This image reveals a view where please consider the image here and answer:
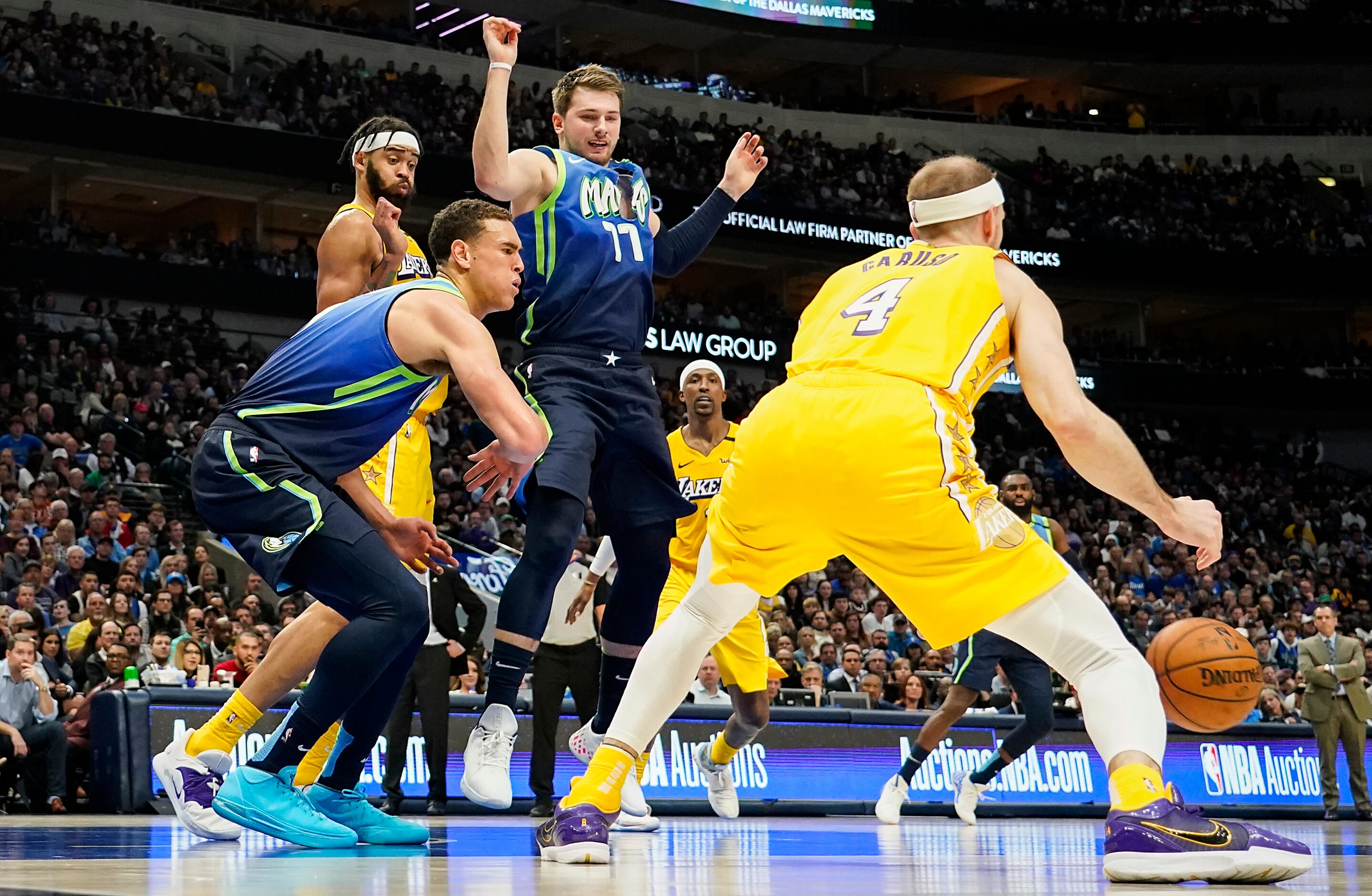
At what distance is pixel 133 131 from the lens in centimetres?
2478

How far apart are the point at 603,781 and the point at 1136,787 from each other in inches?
56.4

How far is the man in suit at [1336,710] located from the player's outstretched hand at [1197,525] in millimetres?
11825

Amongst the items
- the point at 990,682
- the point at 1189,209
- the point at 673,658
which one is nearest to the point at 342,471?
the point at 673,658

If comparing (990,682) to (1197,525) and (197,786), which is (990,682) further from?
(1197,525)

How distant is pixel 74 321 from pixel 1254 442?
26.8 metres

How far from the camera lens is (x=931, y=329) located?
3.90 meters

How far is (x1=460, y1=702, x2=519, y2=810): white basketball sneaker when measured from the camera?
15.3 feet

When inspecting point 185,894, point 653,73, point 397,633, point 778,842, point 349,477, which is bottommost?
point 778,842

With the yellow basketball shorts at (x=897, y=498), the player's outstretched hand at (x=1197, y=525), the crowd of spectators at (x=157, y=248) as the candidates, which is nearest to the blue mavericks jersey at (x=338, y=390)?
the yellow basketball shorts at (x=897, y=498)

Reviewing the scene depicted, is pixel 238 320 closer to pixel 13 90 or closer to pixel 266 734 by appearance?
pixel 13 90

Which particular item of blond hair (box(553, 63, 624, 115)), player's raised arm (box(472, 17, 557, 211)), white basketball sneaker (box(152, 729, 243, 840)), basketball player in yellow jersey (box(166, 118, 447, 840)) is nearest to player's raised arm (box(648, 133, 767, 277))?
blond hair (box(553, 63, 624, 115))

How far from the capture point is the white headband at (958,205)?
14.0 feet

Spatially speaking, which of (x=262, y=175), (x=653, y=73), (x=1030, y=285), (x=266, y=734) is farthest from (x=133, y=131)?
(x=1030, y=285)

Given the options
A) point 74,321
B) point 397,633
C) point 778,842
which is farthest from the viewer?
point 74,321
